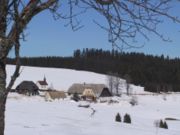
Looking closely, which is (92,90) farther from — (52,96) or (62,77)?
(62,77)

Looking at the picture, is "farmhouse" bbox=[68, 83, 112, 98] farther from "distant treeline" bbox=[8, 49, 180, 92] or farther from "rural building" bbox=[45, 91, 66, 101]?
"distant treeline" bbox=[8, 49, 180, 92]

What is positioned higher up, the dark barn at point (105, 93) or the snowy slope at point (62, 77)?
the snowy slope at point (62, 77)

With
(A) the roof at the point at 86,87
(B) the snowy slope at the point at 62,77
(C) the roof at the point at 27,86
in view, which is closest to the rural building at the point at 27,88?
(C) the roof at the point at 27,86

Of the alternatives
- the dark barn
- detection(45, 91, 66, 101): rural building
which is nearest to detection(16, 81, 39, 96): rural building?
the dark barn

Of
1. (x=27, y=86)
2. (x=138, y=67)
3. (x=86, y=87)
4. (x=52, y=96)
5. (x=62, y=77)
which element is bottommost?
(x=52, y=96)

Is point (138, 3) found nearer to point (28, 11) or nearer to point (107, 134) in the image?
point (28, 11)

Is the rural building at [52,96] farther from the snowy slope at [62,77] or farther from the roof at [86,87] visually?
the snowy slope at [62,77]

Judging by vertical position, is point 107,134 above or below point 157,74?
below

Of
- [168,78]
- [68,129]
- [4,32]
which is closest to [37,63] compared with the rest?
[168,78]

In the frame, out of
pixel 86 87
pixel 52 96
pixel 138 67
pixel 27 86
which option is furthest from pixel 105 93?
pixel 138 67

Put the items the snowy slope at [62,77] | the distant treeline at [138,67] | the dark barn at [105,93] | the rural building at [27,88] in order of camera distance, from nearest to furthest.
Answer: the rural building at [27,88], the dark barn at [105,93], the snowy slope at [62,77], the distant treeline at [138,67]

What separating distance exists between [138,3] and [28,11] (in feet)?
2.87

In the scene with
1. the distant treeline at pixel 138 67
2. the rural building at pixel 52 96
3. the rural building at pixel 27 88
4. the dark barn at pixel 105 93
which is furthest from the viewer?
the distant treeline at pixel 138 67

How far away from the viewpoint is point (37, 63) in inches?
6511
